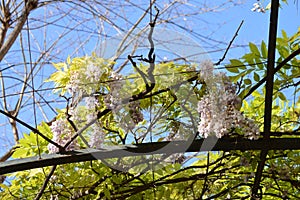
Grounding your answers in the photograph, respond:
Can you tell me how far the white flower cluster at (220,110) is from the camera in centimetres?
82

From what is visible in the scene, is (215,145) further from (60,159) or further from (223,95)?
(60,159)

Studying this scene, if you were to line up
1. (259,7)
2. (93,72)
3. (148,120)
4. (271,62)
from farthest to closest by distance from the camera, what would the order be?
1. (259,7)
2. (148,120)
3. (93,72)
4. (271,62)

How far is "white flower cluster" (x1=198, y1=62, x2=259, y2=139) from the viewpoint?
82 cm

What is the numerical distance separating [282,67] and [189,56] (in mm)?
208

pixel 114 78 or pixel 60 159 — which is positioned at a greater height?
pixel 114 78

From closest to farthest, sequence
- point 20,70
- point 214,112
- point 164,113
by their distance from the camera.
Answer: point 214,112, point 164,113, point 20,70

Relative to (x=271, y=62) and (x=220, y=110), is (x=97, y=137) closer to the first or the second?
(x=220, y=110)

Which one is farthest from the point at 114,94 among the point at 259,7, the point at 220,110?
the point at 259,7

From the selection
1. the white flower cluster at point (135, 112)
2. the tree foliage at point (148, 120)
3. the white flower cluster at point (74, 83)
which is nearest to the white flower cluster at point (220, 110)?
the tree foliage at point (148, 120)

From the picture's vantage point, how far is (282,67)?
906mm

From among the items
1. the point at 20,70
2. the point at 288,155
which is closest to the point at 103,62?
the point at 288,155

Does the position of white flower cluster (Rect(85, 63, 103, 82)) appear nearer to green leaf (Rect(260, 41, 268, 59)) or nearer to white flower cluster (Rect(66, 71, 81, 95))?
white flower cluster (Rect(66, 71, 81, 95))

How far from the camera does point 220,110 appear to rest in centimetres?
83

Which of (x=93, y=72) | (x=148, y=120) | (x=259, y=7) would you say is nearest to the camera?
(x=93, y=72)
